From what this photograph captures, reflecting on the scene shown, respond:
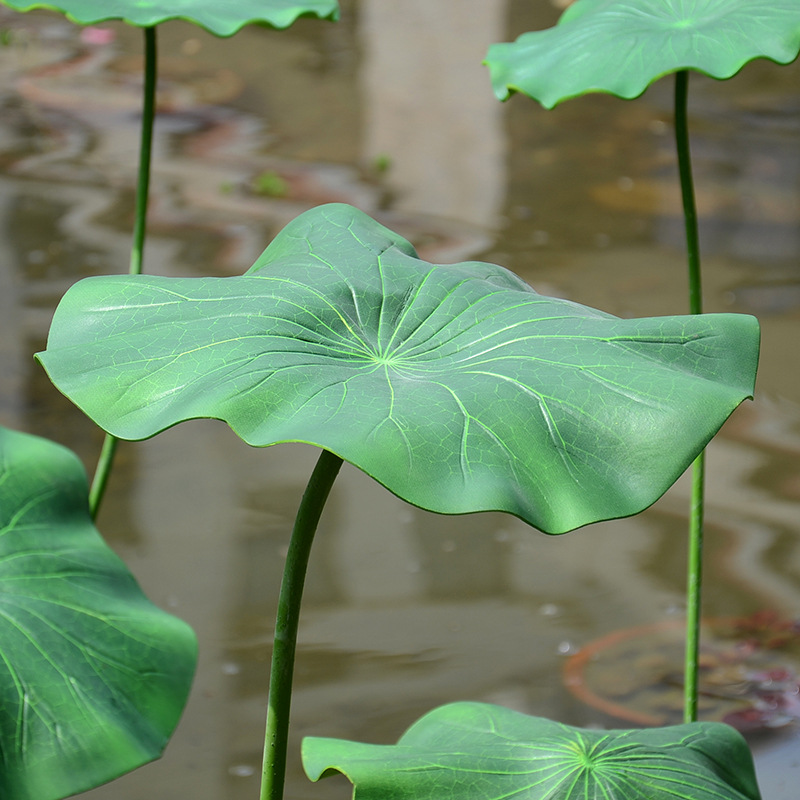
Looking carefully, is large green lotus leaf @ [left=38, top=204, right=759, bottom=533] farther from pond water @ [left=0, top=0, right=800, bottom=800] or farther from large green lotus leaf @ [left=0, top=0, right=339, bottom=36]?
pond water @ [left=0, top=0, right=800, bottom=800]

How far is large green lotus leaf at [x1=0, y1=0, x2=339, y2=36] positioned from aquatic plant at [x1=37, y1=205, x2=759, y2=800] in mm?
383

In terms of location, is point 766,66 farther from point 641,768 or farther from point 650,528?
point 641,768

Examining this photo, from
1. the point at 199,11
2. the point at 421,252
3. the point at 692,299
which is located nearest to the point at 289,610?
the point at 692,299

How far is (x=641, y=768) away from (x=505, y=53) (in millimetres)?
699

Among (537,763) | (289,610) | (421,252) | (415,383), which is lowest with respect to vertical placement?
(537,763)

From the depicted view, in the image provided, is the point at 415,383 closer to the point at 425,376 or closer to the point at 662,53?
the point at 425,376

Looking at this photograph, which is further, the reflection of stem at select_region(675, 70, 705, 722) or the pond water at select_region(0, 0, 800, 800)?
the pond water at select_region(0, 0, 800, 800)

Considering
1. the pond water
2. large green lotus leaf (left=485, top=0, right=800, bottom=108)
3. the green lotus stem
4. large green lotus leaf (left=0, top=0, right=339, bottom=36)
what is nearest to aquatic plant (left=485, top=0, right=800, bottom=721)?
large green lotus leaf (left=485, top=0, right=800, bottom=108)

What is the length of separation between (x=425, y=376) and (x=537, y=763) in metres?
0.33

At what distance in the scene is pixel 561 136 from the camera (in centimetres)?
403

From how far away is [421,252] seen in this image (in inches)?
124

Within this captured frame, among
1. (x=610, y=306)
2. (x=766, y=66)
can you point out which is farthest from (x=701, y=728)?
(x=766, y=66)

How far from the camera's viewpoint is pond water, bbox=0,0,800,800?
1758 millimetres

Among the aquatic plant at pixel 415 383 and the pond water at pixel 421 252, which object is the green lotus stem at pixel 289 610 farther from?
the pond water at pixel 421 252
